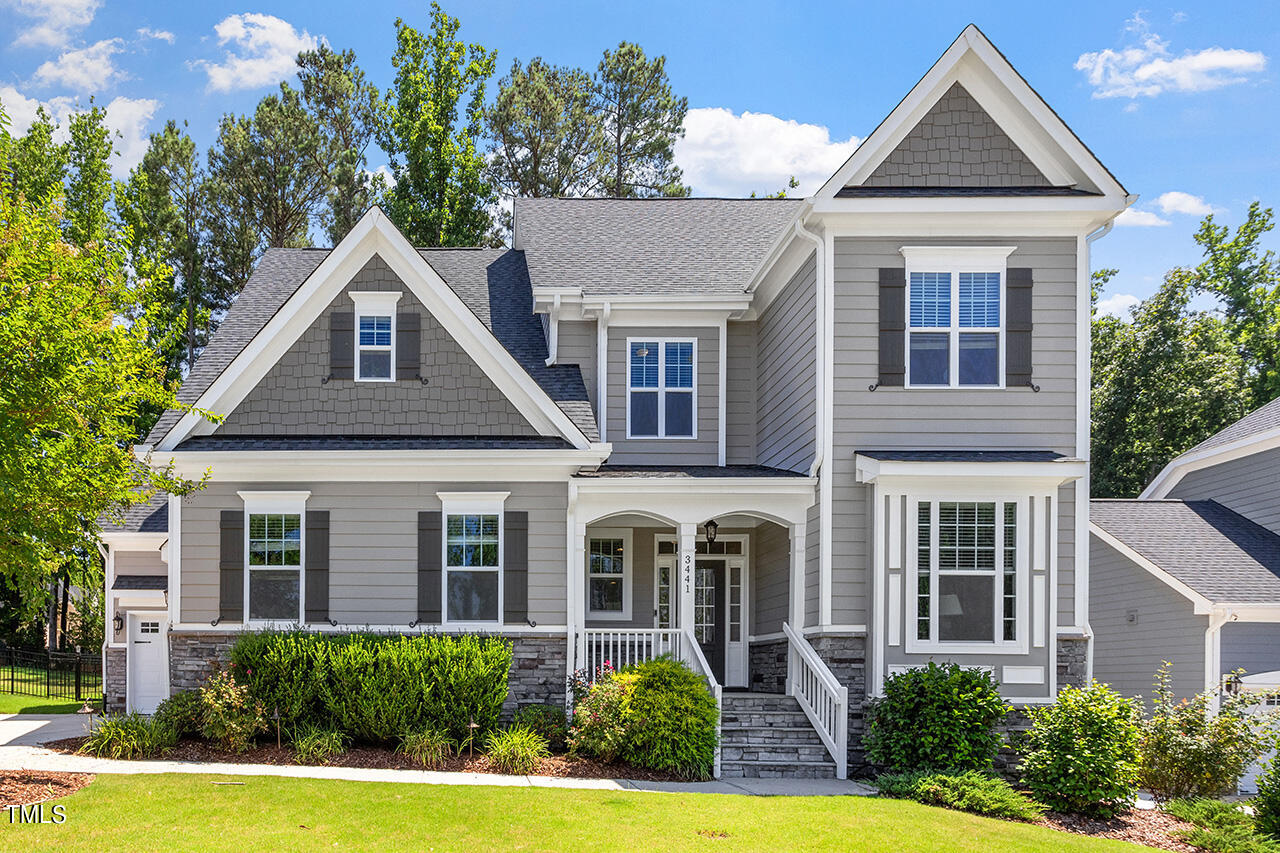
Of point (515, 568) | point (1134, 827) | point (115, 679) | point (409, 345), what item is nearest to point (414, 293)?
point (409, 345)

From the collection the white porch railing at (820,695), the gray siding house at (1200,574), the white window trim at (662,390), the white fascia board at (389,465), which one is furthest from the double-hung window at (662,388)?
the gray siding house at (1200,574)

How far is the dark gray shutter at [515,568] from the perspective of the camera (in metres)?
15.2

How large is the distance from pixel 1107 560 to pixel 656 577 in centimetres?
772

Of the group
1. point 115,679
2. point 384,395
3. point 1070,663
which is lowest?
point 115,679

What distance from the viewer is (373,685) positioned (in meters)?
13.9

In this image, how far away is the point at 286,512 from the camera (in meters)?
15.4

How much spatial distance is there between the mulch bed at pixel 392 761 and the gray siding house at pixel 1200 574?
29.3ft

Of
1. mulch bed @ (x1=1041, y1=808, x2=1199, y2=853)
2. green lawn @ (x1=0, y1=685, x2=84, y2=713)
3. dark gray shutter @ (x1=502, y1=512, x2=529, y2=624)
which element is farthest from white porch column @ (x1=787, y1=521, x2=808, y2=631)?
A: green lawn @ (x1=0, y1=685, x2=84, y2=713)

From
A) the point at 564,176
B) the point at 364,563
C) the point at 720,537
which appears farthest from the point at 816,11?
the point at 564,176

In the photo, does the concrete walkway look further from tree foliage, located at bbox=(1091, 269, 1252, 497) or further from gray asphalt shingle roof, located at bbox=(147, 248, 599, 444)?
tree foliage, located at bbox=(1091, 269, 1252, 497)

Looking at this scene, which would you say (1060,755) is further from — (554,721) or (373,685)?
(373,685)

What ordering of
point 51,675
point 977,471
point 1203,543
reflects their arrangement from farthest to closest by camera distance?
point 51,675 < point 1203,543 < point 977,471

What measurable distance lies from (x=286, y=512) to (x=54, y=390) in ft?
16.6

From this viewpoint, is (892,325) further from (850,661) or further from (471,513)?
(471,513)
